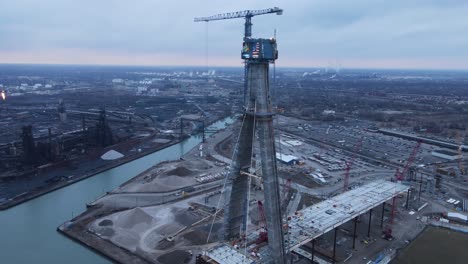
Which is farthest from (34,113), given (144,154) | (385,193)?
(385,193)

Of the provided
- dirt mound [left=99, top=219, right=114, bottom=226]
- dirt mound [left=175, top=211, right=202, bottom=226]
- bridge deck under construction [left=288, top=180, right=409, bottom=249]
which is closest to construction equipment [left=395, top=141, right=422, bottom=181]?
bridge deck under construction [left=288, top=180, right=409, bottom=249]

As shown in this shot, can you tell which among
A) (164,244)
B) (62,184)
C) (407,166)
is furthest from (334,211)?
(62,184)

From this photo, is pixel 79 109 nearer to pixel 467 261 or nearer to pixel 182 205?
pixel 182 205

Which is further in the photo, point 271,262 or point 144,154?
point 144,154

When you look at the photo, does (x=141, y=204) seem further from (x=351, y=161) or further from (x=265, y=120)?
(x=351, y=161)

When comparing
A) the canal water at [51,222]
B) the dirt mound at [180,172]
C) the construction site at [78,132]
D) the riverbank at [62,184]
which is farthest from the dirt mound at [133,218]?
the construction site at [78,132]

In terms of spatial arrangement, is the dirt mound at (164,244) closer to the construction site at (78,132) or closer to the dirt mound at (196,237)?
the dirt mound at (196,237)

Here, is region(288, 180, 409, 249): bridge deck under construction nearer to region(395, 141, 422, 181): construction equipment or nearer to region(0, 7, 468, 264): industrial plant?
region(0, 7, 468, 264): industrial plant
